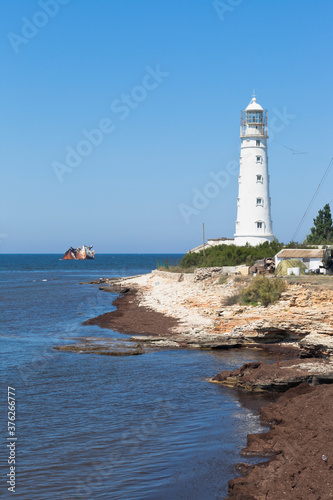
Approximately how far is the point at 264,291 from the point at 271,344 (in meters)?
5.00

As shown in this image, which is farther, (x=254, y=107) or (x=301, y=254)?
(x=254, y=107)

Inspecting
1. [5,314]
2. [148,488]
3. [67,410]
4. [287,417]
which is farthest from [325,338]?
[5,314]

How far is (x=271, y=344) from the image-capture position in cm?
2278

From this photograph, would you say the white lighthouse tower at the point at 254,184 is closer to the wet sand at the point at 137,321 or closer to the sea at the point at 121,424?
the wet sand at the point at 137,321

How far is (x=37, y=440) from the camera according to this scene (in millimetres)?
12164

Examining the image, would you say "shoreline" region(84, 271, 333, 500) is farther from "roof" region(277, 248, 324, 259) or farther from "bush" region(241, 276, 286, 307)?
"roof" region(277, 248, 324, 259)

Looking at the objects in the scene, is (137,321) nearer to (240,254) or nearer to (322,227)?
(240,254)

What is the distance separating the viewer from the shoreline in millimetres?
9234

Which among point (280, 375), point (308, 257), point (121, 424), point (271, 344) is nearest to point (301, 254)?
point (308, 257)

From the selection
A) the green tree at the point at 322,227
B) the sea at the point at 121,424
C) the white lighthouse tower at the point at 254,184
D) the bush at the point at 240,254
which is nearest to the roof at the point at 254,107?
the white lighthouse tower at the point at 254,184

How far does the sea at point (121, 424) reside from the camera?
393 inches

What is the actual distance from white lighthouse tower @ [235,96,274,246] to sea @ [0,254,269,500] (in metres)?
24.1

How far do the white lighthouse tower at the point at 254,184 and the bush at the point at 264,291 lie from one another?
16.7m

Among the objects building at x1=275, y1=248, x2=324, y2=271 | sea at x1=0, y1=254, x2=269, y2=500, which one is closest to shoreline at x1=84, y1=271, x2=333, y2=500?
sea at x1=0, y1=254, x2=269, y2=500
